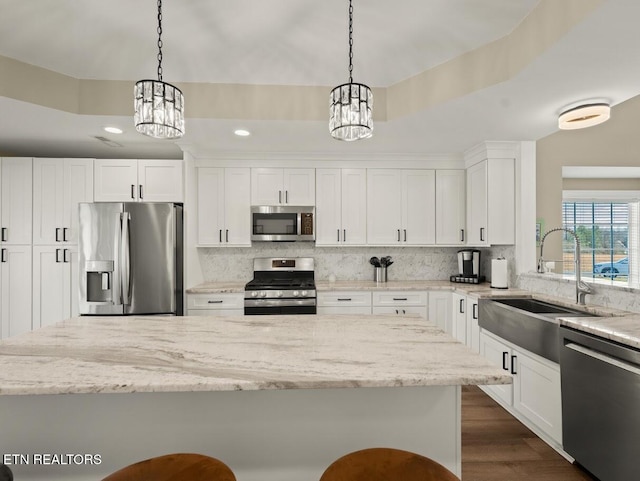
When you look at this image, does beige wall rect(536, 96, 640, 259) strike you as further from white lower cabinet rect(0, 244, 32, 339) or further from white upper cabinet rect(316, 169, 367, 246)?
white lower cabinet rect(0, 244, 32, 339)

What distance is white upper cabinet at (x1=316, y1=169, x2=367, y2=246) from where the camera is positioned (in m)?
3.98

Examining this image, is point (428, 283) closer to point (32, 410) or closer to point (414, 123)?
point (414, 123)

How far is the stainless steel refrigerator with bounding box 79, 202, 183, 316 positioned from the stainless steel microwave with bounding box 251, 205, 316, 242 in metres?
0.92

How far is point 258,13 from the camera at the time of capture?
1973 mm

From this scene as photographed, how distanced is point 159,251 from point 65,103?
4.73 feet

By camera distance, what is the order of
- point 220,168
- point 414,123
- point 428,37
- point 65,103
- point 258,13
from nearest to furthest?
point 258,13 → point 428,37 → point 65,103 → point 414,123 → point 220,168

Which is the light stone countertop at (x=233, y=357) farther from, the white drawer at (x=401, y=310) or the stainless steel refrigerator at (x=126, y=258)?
the white drawer at (x=401, y=310)

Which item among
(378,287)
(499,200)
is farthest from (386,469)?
(499,200)

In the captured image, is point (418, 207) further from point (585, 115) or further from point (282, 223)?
point (585, 115)

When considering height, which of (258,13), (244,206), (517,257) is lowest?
(517,257)

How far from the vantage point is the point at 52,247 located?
3531 millimetres

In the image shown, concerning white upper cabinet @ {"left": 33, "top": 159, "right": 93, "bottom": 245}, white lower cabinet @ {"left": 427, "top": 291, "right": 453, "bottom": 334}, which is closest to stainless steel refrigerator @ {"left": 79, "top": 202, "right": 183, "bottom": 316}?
white upper cabinet @ {"left": 33, "top": 159, "right": 93, "bottom": 245}

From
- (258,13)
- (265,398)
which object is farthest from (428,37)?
(265,398)

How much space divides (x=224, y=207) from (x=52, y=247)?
177 centimetres
